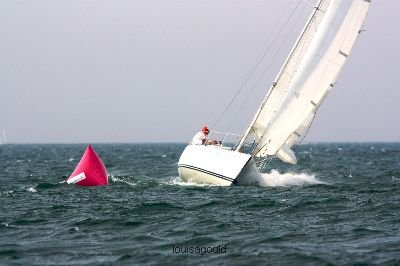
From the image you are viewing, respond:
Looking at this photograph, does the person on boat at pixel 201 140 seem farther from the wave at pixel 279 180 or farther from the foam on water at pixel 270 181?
the wave at pixel 279 180

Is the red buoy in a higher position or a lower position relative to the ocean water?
higher

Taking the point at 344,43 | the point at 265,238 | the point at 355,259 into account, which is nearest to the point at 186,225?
the point at 265,238

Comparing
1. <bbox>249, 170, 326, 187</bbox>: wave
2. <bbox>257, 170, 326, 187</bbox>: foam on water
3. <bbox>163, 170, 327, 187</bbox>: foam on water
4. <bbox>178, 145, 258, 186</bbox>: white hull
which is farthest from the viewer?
<bbox>257, 170, 326, 187</bbox>: foam on water

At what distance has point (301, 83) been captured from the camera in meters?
27.2

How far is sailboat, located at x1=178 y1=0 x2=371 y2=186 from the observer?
27156 mm

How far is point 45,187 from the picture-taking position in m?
28.2

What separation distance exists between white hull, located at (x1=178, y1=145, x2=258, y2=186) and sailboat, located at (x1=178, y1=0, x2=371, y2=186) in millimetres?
52

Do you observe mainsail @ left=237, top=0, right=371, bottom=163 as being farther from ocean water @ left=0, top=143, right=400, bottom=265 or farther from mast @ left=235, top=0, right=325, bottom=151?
ocean water @ left=0, top=143, right=400, bottom=265

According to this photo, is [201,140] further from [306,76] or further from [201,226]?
[201,226]

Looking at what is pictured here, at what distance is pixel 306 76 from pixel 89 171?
28.9ft

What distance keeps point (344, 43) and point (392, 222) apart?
11274mm

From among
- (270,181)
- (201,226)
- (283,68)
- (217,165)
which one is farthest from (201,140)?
(201,226)

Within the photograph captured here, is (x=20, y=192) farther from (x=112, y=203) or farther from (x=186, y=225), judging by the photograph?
(x=186, y=225)

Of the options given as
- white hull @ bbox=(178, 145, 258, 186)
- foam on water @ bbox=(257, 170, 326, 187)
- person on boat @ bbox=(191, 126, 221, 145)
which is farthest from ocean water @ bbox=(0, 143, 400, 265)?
person on boat @ bbox=(191, 126, 221, 145)
